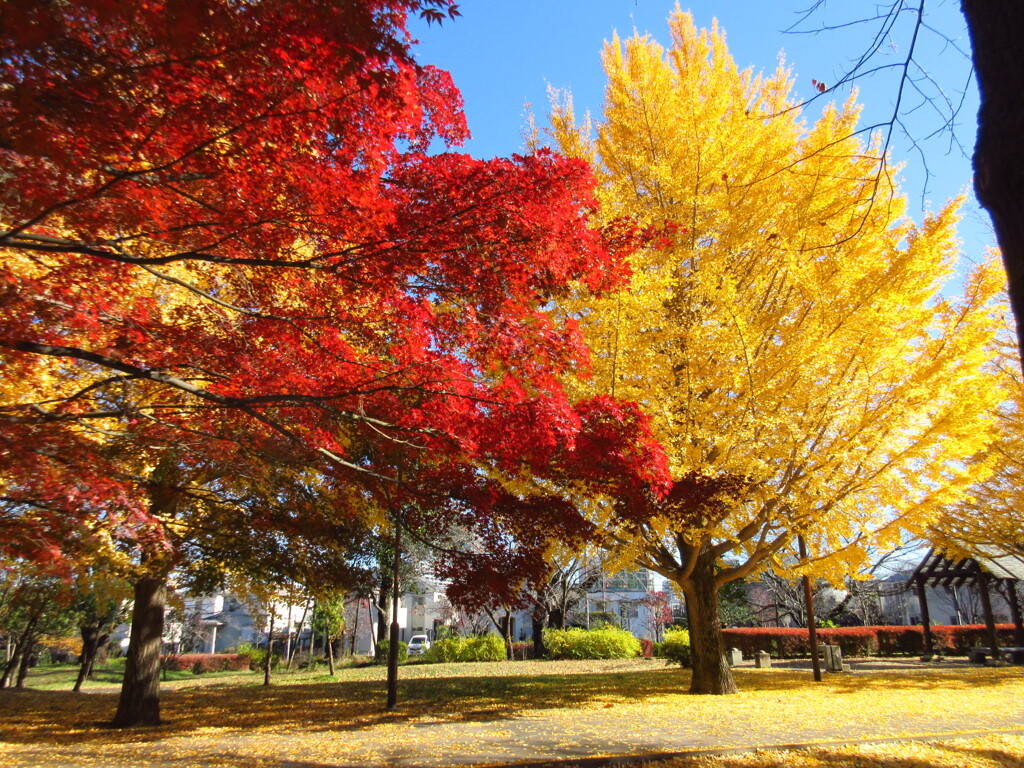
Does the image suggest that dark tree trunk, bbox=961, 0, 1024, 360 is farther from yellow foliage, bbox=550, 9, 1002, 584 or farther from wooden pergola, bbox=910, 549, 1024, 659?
wooden pergola, bbox=910, 549, 1024, 659

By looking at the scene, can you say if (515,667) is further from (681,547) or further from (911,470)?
(911,470)

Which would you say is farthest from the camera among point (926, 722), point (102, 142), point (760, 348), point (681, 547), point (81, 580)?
point (681, 547)

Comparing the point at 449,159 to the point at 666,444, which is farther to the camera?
the point at 666,444

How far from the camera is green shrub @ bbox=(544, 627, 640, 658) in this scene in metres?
20.2

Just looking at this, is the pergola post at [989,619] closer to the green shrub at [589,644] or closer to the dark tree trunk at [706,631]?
the green shrub at [589,644]

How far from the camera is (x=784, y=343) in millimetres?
7738

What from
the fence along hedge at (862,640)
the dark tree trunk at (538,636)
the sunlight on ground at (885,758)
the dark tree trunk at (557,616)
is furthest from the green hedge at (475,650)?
the sunlight on ground at (885,758)

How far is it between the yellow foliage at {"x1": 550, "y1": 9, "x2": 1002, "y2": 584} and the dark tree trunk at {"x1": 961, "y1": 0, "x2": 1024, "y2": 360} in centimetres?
543

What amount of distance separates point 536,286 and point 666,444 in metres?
3.15

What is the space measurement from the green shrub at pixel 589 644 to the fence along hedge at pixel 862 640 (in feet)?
14.6

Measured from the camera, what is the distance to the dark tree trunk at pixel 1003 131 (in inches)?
66.3

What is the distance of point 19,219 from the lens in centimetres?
442

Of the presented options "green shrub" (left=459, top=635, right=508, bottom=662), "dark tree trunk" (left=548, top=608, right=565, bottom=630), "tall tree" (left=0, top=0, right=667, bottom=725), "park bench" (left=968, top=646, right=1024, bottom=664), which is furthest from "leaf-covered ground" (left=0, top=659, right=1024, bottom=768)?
"dark tree trunk" (left=548, top=608, right=565, bottom=630)

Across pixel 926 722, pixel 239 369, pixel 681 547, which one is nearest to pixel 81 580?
pixel 239 369
